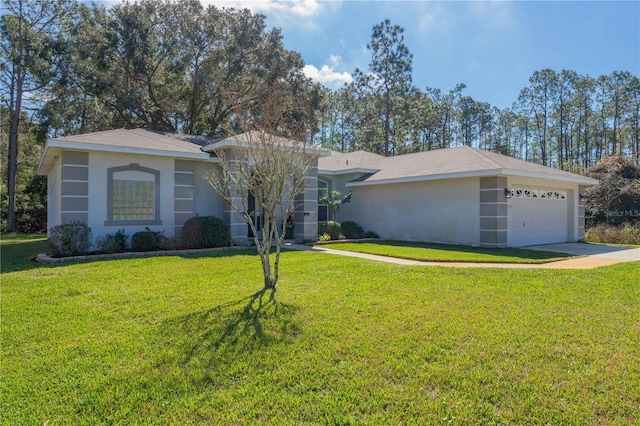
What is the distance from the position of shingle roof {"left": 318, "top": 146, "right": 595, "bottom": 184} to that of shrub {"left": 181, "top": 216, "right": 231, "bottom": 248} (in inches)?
290

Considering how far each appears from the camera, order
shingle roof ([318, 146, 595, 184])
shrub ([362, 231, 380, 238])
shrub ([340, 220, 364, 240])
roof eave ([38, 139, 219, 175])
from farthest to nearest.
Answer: shrub ([362, 231, 380, 238]) → shrub ([340, 220, 364, 240]) → shingle roof ([318, 146, 595, 184]) → roof eave ([38, 139, 219, 175])

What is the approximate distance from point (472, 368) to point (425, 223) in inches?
508

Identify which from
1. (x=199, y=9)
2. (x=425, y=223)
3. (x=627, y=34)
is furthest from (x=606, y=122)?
(x=199, y=9)

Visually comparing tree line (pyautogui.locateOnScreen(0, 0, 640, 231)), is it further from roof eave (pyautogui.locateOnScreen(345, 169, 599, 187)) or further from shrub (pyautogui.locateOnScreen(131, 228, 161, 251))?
shrub (pyautogui.locateOnScreen(131, 228, 161, 251))

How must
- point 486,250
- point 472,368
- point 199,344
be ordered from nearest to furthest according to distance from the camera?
point 472,368 → point 199,344 → point 486,250

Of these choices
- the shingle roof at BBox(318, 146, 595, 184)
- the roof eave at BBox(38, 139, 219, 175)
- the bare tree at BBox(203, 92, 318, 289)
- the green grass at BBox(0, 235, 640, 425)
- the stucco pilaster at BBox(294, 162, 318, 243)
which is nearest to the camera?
the green grass at BBox(0, 235, 640, 425)

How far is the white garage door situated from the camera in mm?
14852

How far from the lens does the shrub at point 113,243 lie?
11.6m

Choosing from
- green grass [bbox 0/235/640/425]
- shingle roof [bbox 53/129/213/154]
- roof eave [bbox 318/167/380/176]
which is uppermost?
shingle roof [bbox 53/129/213/154]

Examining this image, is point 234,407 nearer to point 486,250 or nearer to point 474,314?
point 474,314

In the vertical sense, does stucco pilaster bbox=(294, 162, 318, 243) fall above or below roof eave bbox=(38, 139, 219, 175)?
below

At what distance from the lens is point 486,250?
13273 mm

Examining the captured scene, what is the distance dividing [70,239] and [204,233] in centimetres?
374

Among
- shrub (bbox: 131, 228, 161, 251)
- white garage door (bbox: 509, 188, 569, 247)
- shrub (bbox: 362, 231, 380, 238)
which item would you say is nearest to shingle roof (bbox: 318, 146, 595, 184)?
white garage door (bbox: 509, 188, 569, 247)
